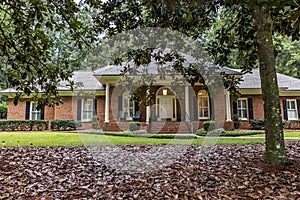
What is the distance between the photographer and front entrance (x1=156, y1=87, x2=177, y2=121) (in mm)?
16500

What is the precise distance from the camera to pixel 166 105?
16688 mm

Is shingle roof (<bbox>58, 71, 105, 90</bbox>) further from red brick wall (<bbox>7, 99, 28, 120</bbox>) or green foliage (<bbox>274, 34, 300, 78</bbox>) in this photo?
green foliage (<bbox>274, 34, 300, 78</bbox>)

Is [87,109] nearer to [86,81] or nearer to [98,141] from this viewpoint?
[86,81]

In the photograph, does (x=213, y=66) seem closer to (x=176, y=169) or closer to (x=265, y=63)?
(x=265, y=63)

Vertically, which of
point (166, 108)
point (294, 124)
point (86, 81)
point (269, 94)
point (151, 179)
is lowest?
point (151, 179)

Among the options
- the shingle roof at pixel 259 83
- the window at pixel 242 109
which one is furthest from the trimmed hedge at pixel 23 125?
the shingle roof at pixel 259 83

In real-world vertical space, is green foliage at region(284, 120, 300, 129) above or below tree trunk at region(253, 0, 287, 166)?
below

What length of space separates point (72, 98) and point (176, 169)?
46.1ft

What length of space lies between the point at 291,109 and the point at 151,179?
16.9 m

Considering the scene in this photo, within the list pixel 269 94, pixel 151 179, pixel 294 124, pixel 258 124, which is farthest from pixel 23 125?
pixel 294 124

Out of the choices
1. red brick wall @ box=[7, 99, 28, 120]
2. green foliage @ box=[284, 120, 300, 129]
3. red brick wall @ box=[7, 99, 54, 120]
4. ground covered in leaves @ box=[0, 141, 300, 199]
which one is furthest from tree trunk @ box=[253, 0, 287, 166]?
red brick wall @ box=[7, 99, 28, 120]

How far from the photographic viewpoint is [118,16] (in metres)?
5.16

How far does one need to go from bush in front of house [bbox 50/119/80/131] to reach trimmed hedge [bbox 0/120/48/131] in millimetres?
915

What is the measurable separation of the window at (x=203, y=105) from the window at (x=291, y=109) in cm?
616
